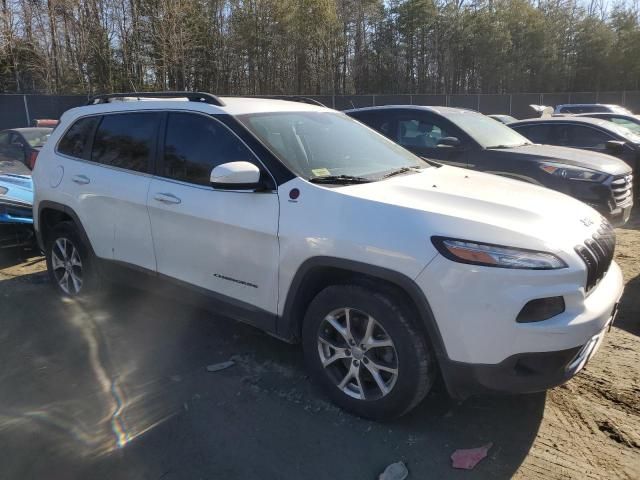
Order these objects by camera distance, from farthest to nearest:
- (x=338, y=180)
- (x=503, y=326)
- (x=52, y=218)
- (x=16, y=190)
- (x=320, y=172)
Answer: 1. (x=16, y=190)
2. (x=52, y=218)
3. (x=320, y=172)
4. (x=338, y=180)
5. (x=503, y=326)

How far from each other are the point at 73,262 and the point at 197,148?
2.00 metres

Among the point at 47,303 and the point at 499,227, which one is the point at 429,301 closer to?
the point at 499,227

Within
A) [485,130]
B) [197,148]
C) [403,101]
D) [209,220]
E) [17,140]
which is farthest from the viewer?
[403,101]

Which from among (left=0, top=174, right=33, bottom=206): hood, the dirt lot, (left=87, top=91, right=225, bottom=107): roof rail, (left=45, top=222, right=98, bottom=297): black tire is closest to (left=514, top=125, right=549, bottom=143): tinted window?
the dirt lot

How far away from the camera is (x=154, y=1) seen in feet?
89.1

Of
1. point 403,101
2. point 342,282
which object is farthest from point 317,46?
point 342,282

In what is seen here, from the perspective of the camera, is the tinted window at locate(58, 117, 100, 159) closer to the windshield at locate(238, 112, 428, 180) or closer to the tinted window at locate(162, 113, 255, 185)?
the tinted window at locate(162, 113, 255, 185)

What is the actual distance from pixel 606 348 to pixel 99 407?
11.4 ft

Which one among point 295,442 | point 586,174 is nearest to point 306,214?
point 295,442

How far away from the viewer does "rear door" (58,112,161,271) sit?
3.96 m

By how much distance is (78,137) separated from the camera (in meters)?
4.68

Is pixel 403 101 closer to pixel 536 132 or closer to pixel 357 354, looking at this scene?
pixel 536 132

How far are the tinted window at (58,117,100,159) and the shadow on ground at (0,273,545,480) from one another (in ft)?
5.20

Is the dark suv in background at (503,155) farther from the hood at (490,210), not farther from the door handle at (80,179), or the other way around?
the door handle at (80,179)
